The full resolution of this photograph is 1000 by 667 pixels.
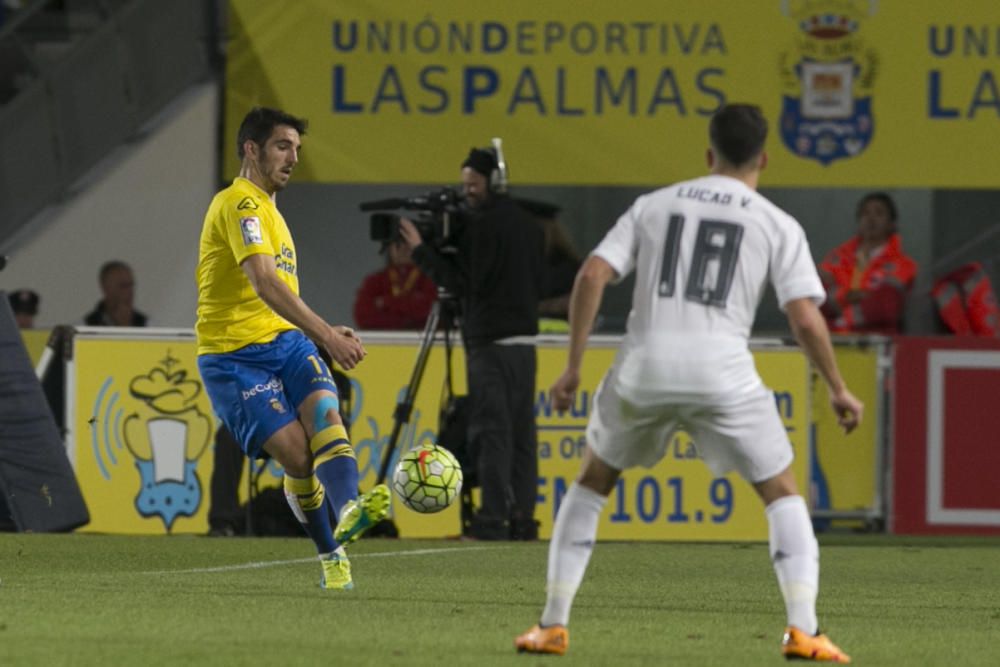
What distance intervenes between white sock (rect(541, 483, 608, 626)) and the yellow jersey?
2.60 meters

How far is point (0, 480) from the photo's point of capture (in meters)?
12.1

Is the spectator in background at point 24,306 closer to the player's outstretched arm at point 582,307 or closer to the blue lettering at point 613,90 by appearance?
the blue lettering at point 613,90

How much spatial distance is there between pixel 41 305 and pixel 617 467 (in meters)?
10.5

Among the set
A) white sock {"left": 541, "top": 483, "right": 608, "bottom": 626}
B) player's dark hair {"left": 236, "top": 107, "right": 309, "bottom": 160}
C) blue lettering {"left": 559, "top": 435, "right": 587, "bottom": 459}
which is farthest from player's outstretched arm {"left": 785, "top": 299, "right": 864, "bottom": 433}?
blue lettering {"left": 559, "top": 435, "right": 587, "bottom": 459}

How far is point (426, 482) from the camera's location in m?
10.5

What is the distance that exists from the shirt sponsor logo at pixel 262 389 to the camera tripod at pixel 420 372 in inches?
176

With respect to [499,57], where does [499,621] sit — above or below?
below

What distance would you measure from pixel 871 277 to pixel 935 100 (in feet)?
4.48

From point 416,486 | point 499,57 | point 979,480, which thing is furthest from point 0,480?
point 979,480

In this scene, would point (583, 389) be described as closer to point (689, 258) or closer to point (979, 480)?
point (979, 480)

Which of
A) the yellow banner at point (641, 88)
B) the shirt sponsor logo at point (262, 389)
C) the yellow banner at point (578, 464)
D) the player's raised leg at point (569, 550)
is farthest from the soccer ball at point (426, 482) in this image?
the yellow banner at point (641, 88)

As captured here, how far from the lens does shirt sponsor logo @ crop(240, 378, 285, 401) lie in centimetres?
891

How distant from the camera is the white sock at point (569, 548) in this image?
653cm

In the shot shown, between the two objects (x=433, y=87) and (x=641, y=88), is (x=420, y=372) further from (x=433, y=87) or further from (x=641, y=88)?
(x=641, y=88)
